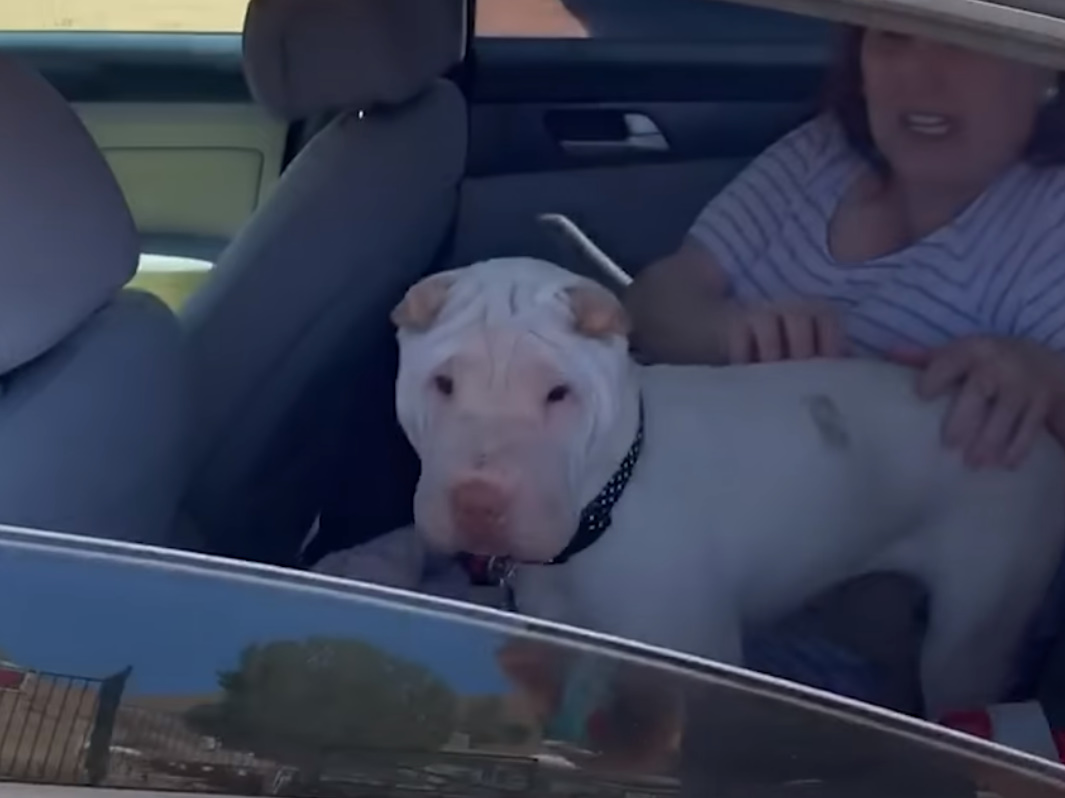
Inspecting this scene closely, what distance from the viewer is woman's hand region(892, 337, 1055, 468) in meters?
1.92

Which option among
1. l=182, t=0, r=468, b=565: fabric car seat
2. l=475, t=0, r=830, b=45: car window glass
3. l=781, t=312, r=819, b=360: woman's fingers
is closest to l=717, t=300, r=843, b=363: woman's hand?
l=781, t=312, r=819, b=360: woman's fingers

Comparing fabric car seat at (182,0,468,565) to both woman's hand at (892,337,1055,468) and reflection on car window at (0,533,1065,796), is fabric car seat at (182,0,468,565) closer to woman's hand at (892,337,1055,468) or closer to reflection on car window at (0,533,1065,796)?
woman's hand at (892,337,1055,468)

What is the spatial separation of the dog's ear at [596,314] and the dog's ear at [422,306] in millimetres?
109

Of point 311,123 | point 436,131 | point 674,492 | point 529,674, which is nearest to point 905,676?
point 674,492

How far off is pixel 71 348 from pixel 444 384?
0.31 metres

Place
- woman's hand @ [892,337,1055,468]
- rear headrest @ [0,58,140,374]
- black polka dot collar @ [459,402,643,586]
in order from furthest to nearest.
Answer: woman's hand @ [892,337,1055,468] → black polka dot collar @ [459,402,643,586] → rear headrest @ [0,58,140,374]

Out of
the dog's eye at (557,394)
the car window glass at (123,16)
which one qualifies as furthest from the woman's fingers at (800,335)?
the car window glass at (123,16)

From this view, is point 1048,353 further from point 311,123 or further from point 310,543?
point 311,123

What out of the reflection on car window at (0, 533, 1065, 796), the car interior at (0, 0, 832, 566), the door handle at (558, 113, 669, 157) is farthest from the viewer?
the door handle at (558, 113, 669, 157)

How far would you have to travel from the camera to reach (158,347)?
1880mm

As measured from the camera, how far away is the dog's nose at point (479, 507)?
165 centimetres

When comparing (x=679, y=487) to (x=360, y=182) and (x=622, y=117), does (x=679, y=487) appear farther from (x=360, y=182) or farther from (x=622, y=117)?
(x=622, y=117)

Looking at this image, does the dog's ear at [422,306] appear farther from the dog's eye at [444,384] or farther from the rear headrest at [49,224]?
the rear headrest at [49,224]

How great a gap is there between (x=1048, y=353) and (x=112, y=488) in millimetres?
842
